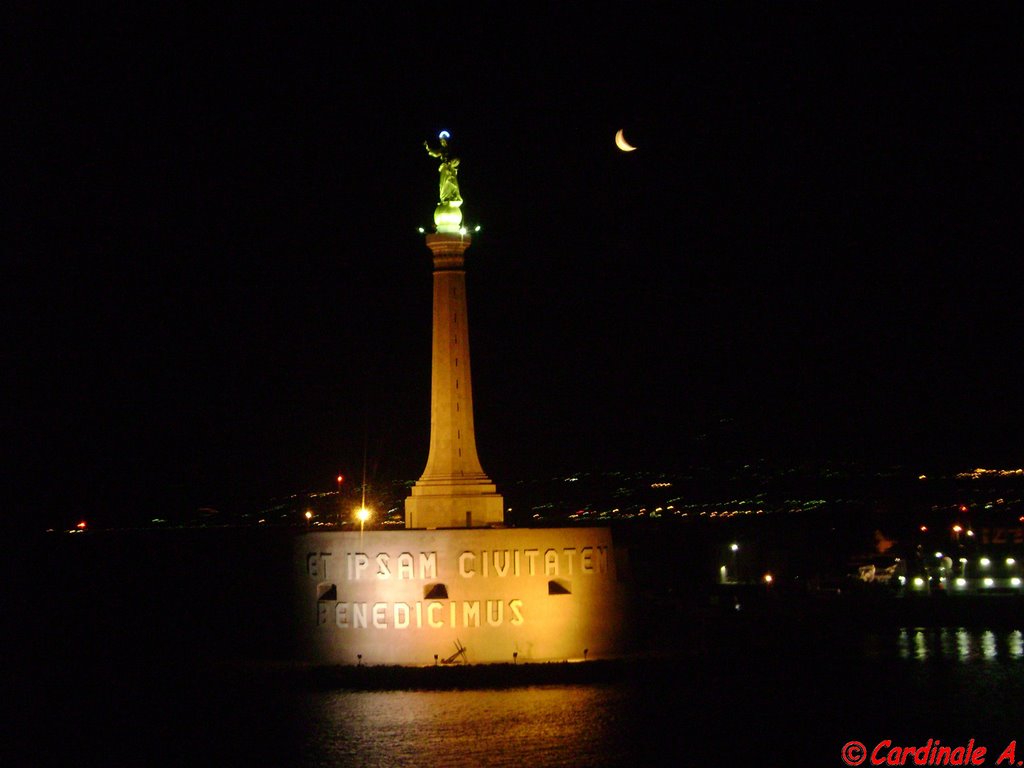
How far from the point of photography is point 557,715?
1188 inches

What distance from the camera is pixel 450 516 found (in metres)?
37.8

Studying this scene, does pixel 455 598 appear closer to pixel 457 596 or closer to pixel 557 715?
pixel 457 596

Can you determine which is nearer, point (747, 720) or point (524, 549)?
point (747, 720)

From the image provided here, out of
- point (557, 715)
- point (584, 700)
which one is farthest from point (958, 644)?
point (557, 715)

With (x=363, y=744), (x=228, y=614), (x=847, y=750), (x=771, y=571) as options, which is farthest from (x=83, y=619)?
(x=847, y=750)

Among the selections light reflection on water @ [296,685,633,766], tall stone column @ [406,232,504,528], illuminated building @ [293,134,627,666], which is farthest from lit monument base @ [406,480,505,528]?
light reflection on water @ [296,685,633,766]

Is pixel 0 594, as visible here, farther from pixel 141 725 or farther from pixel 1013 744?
pixel 1013 744

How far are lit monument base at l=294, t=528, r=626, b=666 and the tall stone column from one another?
2.59 m

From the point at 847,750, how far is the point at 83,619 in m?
41.8

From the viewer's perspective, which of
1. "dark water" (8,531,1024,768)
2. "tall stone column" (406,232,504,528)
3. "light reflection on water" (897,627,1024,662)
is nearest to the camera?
"dark water" (8,531,1024,768)

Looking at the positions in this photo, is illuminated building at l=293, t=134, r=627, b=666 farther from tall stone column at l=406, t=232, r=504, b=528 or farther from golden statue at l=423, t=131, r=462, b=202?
golden statue at l=423, t=131, r=462, b=202

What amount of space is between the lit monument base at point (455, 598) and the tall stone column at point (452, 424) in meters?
2.59

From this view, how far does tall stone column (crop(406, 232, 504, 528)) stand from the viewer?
3778cm


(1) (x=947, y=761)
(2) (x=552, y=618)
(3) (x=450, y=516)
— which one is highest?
(3) (x=450, y=516)
